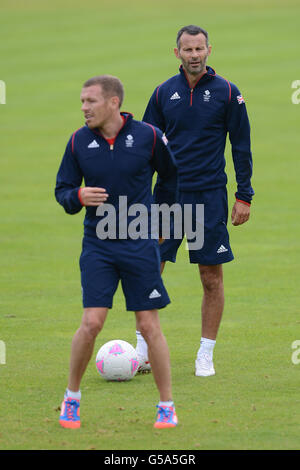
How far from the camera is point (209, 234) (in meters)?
8.34

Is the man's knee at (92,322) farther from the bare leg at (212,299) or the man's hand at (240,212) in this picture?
the man's hand at (240,212)

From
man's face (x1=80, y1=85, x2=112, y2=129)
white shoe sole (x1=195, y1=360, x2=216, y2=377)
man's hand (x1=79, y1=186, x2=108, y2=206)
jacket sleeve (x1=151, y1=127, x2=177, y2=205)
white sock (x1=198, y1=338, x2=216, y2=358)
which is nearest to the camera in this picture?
man's hand (x1=79, y1=186, x2=108, y2=206)

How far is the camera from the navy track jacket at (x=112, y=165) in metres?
6.62

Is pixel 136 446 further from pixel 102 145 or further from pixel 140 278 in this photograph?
pixel 102 145

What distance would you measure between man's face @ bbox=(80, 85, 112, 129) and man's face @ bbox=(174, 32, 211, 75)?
1.69 m

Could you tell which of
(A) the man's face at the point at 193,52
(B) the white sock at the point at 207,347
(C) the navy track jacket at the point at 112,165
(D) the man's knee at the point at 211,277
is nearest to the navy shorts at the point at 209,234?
(D) the man's knee at the point at 211,277

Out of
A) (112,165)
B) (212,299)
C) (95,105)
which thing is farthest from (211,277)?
(95,105)

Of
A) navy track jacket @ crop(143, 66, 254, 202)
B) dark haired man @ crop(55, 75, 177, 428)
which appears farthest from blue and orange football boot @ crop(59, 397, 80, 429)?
navy track jacket @ crop(143, 66, 254, 202)

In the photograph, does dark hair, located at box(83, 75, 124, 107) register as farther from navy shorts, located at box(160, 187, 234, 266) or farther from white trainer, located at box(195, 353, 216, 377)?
white trainer, located at box(195, 353, 216, 377)

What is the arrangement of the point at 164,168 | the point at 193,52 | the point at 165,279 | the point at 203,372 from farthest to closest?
the point at 165,279 → the point at 203,372 → the point at 193,52 → the point at 164,168

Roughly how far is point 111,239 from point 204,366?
2.01 metres

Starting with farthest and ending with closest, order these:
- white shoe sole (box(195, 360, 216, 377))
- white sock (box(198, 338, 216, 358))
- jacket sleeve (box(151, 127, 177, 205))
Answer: white sock (box(198, 338, 216, 358)), white shoe sole (box(195, 360, 216, 377)), jacket sleeve (box(151, 127, 177, 205))

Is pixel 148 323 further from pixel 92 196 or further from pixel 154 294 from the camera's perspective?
pixel 92 196

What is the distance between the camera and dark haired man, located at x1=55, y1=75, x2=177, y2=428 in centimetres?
661
